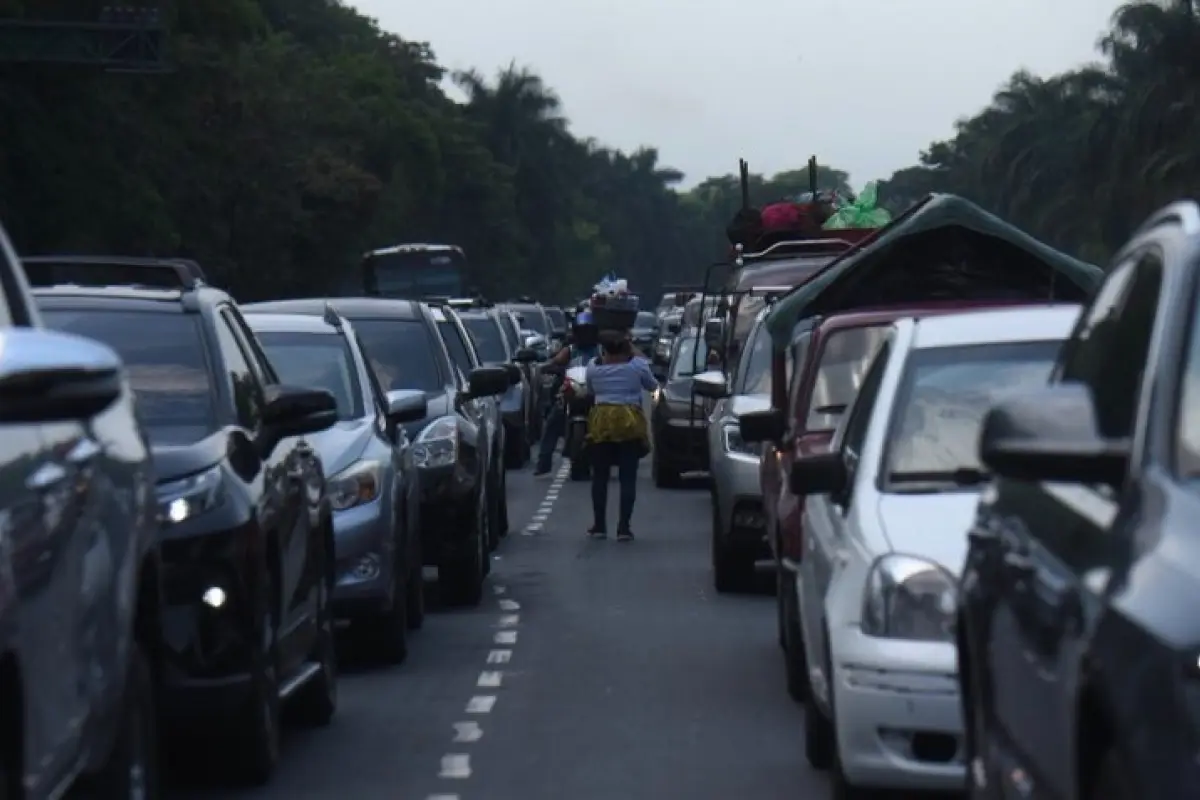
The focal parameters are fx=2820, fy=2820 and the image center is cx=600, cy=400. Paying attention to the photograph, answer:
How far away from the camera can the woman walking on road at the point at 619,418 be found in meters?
21.6

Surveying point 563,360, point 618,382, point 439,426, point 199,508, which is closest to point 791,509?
point 199,508

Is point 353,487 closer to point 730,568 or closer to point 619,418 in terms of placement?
point 730,568

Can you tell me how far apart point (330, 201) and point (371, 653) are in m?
66.1

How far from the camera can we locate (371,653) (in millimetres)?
13570

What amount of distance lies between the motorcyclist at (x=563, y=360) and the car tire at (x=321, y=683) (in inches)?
658

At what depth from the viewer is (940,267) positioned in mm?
15047

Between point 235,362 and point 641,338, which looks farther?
point 641,338

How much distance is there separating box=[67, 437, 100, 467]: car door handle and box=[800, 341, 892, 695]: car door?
2991mm

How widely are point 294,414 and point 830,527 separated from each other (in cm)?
203

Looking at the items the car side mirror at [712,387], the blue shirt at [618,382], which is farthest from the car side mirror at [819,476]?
the blue shirt at [618,382]

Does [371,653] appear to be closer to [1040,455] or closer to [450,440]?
[450,440]

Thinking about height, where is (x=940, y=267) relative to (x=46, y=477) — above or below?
below

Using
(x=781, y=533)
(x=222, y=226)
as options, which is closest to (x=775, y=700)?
(x=781, y=533)

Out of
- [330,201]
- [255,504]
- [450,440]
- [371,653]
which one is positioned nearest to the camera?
[255,504]
